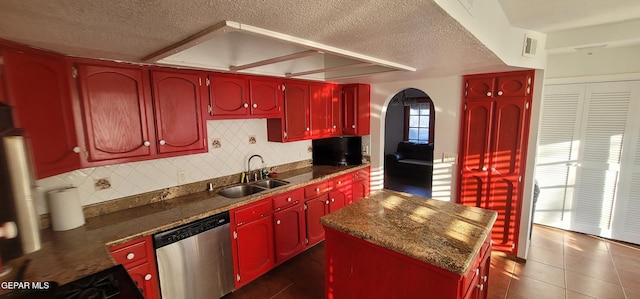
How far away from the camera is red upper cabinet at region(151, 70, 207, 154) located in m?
2.08

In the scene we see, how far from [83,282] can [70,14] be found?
3.73 ft

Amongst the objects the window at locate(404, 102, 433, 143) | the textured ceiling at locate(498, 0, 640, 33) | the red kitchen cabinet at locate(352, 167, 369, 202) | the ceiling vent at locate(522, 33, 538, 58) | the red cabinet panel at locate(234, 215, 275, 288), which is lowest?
the red cabinet panel at locate(234, 215, 275, 288)

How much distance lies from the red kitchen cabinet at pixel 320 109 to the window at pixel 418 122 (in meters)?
4.00

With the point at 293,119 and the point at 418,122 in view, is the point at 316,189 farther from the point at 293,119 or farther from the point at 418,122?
the point at 418,122

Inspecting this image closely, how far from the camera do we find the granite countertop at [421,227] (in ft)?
4.61

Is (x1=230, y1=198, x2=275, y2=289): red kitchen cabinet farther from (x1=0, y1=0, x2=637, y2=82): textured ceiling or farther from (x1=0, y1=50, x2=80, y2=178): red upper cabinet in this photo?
(x1=0, y1=0, x2=637, y2=82): textured ceiling

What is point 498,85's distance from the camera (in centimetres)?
282

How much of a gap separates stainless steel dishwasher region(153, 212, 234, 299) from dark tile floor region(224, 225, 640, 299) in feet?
0.99

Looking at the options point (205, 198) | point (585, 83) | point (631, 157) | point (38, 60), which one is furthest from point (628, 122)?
point (38, 60)

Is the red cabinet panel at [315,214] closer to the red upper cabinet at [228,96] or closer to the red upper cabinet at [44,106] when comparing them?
the red upper cabinet at [228,96]

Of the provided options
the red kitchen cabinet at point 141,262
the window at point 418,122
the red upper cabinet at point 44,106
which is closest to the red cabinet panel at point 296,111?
the red kitchen cabinet at point 141,262

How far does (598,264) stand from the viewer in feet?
9.19

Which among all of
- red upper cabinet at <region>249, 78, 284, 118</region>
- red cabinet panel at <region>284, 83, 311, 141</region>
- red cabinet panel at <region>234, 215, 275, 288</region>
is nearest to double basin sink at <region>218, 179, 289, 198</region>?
red cabinet panel at <region>234, 215, 275, 288</region>

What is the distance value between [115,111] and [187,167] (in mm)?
796
